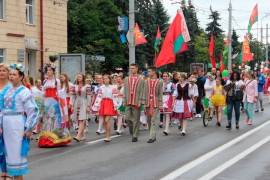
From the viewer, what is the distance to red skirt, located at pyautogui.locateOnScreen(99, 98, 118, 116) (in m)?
14.6

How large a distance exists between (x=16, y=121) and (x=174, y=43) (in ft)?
46.4

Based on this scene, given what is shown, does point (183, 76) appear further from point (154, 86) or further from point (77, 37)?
point (77, 37)

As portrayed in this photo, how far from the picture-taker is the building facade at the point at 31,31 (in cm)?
2825

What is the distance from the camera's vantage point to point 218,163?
10.7 meters

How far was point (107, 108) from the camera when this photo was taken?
14625mm

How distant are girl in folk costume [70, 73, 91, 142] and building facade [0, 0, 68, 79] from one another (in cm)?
1397

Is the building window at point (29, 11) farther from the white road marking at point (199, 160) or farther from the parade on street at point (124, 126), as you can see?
the white road marking at point (199, 160)

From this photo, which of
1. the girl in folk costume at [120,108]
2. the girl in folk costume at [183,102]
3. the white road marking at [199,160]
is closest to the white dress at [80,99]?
the girl in folk costume at [120,108]

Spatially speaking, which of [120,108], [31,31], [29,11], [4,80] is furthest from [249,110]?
[29,11]

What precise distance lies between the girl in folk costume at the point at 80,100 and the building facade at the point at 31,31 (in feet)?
45.8

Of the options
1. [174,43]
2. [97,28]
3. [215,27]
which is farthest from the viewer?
[215,27]

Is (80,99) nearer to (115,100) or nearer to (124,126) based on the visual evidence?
(115,100)

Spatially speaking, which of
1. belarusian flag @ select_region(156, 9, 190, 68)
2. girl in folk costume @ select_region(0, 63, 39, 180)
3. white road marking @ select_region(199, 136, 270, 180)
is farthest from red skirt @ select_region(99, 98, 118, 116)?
girl in folk costume @ select_region(0, 63, 39, 180)

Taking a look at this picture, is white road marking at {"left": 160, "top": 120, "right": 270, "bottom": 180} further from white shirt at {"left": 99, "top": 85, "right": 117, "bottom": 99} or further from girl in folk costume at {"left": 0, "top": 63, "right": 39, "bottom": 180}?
white shirt at {"left": 99, "top": 85, "right": 117, "bottom": 99}
